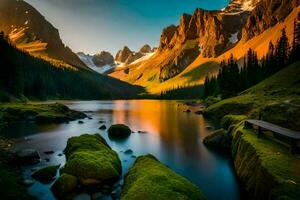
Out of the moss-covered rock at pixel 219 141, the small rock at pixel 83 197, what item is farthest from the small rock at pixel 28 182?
the moss-covered rock at pixel 219 141

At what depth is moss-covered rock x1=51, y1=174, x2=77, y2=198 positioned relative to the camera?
18.7m

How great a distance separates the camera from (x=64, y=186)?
62.3ft

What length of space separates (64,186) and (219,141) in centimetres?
2282

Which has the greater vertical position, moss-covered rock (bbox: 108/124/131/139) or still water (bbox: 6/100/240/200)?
moss-covered rock (bbox: 108/124/131/139)

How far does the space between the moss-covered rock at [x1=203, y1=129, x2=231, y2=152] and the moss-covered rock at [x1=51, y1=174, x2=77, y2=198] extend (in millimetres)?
21482

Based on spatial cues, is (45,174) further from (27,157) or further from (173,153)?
(173,153)

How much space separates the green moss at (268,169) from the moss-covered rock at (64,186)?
43.5ft

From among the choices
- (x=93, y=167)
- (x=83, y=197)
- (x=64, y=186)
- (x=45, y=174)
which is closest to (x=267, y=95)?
(x=93, y=167)

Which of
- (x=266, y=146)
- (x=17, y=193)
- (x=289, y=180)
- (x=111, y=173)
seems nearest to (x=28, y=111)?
(x=111, y=173)

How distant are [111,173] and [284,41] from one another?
92531 mm

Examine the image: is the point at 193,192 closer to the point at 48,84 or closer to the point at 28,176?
the point at 28,176

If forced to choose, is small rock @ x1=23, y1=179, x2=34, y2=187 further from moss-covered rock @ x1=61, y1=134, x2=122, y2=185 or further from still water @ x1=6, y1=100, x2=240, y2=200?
moss-covered rock @ x1=61, y1=134, x2=122, y2=185

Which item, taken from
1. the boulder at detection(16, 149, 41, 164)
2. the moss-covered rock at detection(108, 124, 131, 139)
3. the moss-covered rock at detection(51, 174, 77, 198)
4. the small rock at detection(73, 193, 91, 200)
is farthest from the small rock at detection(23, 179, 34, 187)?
the moss-covered rock at detection(108, 124, 131, 139)

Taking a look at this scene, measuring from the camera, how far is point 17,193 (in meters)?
14.3
